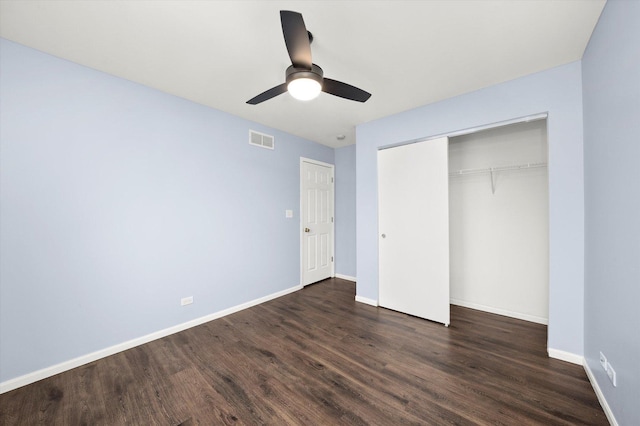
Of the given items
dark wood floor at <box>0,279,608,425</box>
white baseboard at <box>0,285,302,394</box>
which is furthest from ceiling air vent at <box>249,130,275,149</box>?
dark wood floor at <box>0,279,608,425</box>

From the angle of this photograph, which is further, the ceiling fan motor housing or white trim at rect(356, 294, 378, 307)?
white trim at rect(356, 294, 378, 307)

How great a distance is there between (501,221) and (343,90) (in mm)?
2616

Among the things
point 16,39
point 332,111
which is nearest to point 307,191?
point 332,111

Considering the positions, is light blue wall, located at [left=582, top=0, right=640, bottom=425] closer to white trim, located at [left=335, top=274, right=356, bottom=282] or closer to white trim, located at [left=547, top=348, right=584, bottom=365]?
white trim, located at [left=547, top=348, right=584, bottom=365]

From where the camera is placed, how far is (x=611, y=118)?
1.45 meters

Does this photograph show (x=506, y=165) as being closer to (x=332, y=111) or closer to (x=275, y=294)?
(x=332, y=111)

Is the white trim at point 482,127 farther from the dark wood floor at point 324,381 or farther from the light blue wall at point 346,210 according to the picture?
the dark wood floor at point 324,381

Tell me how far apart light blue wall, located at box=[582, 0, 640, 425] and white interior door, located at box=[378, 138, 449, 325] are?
1.13 m

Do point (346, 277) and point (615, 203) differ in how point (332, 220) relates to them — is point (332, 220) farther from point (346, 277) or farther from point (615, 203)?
point (615, 203)

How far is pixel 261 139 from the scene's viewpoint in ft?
11.4

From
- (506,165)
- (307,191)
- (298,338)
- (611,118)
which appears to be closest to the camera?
(611,118)

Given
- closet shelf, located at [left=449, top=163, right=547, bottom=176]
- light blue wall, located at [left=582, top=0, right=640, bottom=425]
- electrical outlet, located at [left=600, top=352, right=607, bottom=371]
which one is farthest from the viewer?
closet shelf, located at [left=449, top=163, right=547, bottom=176]

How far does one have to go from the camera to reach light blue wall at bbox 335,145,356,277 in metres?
4.52

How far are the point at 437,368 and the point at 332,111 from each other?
2.92 m
